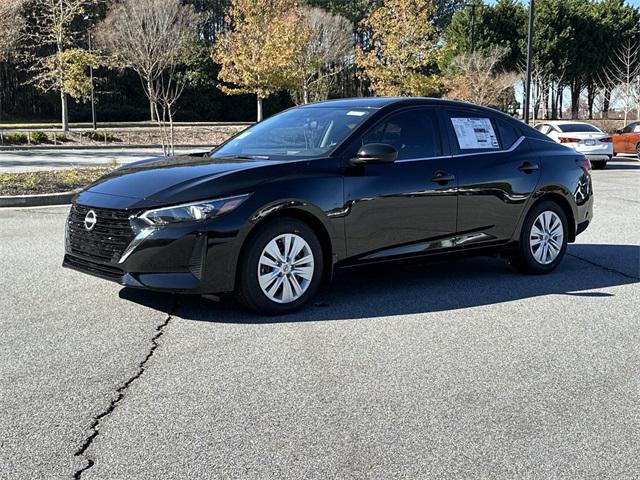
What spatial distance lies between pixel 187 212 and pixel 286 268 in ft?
2.81

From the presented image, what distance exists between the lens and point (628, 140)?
2700 centimetres

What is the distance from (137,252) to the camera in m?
4.86

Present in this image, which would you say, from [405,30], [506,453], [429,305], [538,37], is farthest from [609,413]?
[538,37]

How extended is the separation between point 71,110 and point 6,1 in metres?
31.3

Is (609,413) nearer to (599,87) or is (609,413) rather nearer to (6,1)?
(6,1)

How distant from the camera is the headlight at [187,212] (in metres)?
4.83

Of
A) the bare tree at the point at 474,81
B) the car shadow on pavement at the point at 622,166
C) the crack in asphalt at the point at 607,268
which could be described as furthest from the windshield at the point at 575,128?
the bare tree at the point at 474,81

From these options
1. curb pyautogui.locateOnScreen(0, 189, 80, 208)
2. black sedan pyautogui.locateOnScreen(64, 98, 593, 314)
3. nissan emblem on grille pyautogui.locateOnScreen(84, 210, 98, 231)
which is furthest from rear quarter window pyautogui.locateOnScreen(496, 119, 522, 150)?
curb pyautogui.locateOnScreen(0, 189, 80, 208)

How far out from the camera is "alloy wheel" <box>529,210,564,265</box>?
6762 mm

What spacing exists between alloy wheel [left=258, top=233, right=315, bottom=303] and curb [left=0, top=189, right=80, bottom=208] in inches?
309

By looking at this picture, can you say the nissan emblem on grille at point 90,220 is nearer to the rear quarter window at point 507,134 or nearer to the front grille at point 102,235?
the front grille at point 102,235

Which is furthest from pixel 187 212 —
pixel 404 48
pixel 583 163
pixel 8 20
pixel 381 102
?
pixel 404 48

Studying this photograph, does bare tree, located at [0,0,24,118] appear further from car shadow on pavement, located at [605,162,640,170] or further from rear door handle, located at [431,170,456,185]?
car shadow on pavement, located at [605,162,640,170]

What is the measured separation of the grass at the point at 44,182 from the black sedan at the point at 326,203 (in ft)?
23.7
